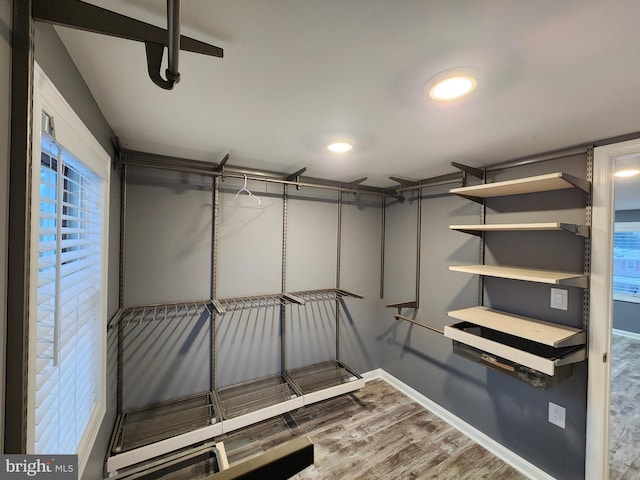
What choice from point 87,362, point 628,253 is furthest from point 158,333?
point 628,253

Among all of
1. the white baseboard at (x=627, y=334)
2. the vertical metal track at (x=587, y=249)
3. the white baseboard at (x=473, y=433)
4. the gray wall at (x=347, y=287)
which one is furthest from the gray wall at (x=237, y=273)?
the white baseboard at (x=627, y=334)

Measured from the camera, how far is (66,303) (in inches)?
38.6

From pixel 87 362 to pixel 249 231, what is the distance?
1400 mm

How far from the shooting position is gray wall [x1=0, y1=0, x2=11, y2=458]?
580 millimetres

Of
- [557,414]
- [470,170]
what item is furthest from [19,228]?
[557,414]

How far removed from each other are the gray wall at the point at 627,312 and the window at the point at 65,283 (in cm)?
775

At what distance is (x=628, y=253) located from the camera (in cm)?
514

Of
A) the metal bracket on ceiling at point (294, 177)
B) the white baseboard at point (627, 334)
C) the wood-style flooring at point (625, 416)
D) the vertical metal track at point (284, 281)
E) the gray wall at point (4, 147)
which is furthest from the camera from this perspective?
the white baseboard at point (627, 334)

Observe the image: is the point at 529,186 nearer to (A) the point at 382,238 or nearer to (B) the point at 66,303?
(A) the point at 382,238

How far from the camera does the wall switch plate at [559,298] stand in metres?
1.70

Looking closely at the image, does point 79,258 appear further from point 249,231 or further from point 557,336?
point 557,336

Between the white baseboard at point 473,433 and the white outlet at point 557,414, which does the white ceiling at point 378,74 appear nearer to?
the white outlet at point 557,414

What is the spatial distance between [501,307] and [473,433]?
3.62 ft

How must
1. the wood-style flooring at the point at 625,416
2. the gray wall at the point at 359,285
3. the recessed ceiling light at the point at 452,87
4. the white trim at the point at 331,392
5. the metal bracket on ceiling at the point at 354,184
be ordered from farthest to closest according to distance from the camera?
the metal bracket on ceiling at the point at 354,184 → the white trim at the point at 331,392 → the wood-style flooring at the point at 625,416 → the gray wall at the point at 359,285 → the recessed ceiling light at the point at 452,87
